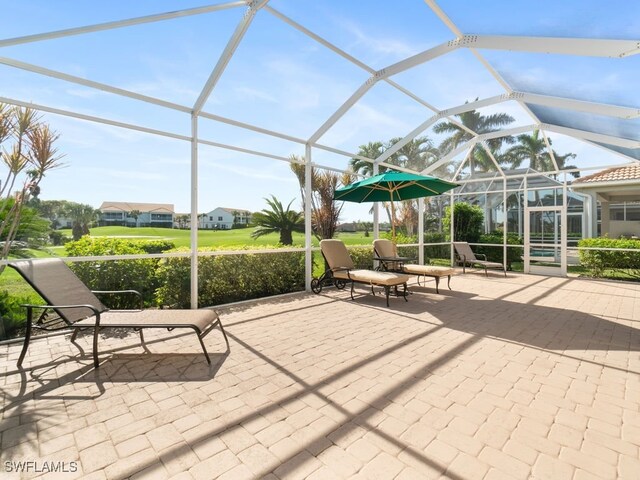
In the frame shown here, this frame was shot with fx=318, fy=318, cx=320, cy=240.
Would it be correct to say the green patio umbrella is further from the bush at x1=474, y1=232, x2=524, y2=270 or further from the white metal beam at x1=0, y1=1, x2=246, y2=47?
the bush at x1=474, y1=232, x2=524, y2=270

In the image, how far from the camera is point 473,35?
16.3 ft

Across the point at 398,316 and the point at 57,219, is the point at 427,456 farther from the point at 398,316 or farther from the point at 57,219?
the point at 57,219

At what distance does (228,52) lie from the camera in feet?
15.5

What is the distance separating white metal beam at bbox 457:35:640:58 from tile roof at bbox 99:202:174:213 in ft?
19.8

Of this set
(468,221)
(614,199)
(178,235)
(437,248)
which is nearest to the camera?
(178,235)

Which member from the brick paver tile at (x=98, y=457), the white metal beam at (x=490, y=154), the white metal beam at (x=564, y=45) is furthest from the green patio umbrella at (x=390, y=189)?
the brick paver tile at (x=98, y=457)

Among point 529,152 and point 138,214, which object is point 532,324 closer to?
point 138,214

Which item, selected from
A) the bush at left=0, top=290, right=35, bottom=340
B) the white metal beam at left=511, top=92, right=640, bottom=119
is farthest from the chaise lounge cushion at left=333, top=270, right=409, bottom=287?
the bush at left=0, top=290, right=35, bottom=340

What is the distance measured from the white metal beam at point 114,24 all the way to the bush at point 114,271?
304cm

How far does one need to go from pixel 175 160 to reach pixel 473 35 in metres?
5.48

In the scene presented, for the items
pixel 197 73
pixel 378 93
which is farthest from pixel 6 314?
pixel 378 93

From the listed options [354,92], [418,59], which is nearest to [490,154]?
[418,59]

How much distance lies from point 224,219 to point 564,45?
6650mm

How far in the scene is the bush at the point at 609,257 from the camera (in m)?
9.66
